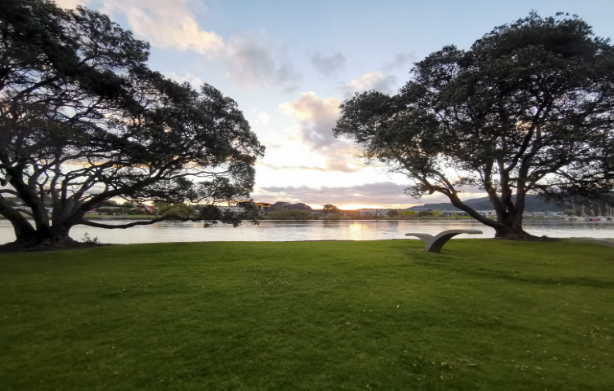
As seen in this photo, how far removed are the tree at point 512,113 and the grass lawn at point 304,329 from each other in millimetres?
8855

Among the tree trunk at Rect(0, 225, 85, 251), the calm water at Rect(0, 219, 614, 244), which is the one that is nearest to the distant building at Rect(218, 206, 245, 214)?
the tree trunk at Rect(0, 225, 85, 251)

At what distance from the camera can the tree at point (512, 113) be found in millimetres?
14125

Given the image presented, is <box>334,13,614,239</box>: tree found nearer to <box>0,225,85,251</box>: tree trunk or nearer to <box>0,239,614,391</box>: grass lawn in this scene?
<box>0,239,614,391</box>: grass lawn

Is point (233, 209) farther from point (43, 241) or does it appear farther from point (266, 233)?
point (266, 233)

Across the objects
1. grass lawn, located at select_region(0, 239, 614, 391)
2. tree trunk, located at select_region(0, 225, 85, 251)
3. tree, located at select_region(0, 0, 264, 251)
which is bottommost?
grass lawn, located at select_region(0, 239, 614, 391)

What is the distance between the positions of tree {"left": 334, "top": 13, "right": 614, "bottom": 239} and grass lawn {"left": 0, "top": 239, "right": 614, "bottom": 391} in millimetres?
8855

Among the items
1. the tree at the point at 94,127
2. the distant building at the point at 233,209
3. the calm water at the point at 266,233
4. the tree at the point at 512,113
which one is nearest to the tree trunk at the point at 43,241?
the tree at the point at 94,127

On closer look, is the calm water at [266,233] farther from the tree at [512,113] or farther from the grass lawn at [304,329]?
the grass lawn at [304,329]

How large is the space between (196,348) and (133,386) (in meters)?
0.82

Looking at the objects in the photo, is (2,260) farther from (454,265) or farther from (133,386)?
(454,265)

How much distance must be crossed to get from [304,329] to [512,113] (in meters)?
16.4

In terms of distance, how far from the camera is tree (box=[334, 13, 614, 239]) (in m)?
14.1

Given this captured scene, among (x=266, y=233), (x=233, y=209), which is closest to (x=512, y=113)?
(x=233, y=209)

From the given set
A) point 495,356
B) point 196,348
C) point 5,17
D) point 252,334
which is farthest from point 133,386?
point 5,17
